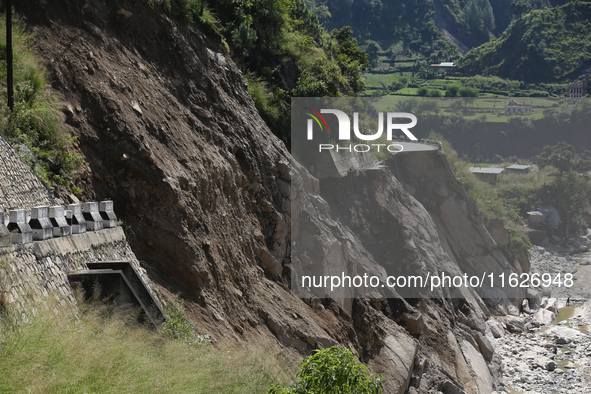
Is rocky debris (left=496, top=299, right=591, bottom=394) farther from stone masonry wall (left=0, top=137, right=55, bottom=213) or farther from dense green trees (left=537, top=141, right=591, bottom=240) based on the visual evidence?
dense green trees (left=537, top=141, right=591, bottom=240)

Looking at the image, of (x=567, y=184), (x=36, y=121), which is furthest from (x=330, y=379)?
(x=567, y=184)

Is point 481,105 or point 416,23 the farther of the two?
point 416,23

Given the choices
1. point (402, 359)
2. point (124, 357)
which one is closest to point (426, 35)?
point (402, 359)

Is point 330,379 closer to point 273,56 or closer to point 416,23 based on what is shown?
point 273,56

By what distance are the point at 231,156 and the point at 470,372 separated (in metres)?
13.1

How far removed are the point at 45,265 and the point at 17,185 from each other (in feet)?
5.41

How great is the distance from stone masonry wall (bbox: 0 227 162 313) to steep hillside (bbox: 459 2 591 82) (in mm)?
101395

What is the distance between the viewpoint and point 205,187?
1302cm

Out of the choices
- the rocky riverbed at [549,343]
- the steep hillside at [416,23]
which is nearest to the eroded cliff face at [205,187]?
the rocky riverbed at [549,343]

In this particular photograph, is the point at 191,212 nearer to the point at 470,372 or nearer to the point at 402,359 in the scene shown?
the point at 402,359

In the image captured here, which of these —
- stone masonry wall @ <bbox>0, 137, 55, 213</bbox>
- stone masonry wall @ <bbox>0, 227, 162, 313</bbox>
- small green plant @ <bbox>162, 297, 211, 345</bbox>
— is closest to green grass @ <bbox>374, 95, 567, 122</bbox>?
small green plant @ <bbox>162, 297, 211, 345</bbox>

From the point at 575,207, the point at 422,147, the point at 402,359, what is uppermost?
the point at 422,147

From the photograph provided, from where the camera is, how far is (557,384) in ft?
77.0

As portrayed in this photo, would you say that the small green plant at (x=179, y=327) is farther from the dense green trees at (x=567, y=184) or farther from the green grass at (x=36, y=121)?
the dense green trees at (x=567, y=184)
